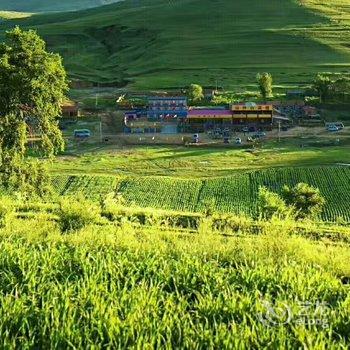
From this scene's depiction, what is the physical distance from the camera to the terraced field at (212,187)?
5081 cm

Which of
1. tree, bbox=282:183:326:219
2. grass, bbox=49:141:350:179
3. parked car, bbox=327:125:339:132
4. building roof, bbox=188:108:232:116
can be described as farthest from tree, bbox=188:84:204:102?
tree, bbox=282:183:326:219

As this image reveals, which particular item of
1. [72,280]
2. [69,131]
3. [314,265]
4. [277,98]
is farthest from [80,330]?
[277,98]

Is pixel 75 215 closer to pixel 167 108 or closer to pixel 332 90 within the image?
pixel 167 108

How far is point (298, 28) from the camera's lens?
15612 centimetres

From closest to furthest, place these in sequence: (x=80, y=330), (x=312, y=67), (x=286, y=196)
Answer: (x=80, y=330) → (x=286, y=196) → (x=312, y=67)

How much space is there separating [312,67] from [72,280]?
127m

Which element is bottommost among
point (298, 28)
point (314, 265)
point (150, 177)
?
point (150, 177)

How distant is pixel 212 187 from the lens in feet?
182

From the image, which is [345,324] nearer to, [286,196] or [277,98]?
[286,196]

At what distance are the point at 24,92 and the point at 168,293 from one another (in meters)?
20.7

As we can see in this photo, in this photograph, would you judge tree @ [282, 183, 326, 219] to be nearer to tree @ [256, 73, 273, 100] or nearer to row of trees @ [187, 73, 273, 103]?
tree @ [256, 73, 273, 100]

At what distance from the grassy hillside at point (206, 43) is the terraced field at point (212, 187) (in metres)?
59.5

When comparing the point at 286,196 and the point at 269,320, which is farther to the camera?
the point at 286,196

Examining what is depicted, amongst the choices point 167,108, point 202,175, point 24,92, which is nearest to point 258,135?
point 167,108
